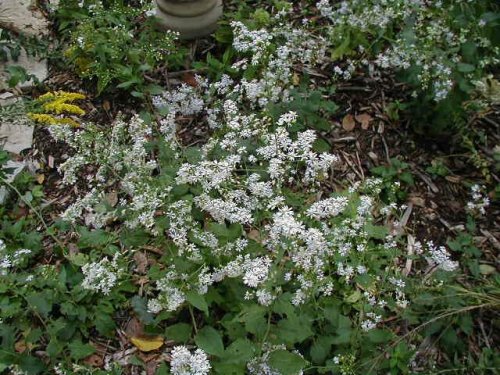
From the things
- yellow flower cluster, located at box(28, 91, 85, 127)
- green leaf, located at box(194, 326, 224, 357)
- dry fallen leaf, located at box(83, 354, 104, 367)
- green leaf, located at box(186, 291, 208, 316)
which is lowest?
dry fallen leaf, located at box(83, 354, 104, 367)

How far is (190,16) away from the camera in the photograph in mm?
4082

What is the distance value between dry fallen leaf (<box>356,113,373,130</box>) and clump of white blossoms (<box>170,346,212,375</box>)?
7.02 ft

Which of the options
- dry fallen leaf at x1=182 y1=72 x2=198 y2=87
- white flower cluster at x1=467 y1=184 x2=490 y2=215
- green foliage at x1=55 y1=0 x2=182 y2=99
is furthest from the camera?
dry fallen leaf at x1=182 y1=72 x2=198 y2=87

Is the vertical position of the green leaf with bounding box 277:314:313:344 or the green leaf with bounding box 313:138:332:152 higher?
the green leaf with bounding box 313:138:332:152

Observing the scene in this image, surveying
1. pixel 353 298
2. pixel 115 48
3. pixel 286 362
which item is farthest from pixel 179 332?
pixel 115 48

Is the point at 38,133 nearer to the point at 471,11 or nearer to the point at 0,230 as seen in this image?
the point at 0,230

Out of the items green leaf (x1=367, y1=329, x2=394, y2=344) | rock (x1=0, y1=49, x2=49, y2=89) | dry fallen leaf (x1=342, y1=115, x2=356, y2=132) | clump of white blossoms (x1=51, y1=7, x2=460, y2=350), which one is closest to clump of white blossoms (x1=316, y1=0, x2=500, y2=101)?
dry fallen leaf (x1=342, y1=115, x2=356, y2=132)

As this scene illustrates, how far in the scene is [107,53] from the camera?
12.4 ft

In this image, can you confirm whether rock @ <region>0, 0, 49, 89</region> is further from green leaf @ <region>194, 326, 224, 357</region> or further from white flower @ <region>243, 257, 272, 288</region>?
white flower @ <region>243, 257, 272, 288</region>

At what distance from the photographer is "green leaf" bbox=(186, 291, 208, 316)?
7.91 ft

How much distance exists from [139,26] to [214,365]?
279 centimetres

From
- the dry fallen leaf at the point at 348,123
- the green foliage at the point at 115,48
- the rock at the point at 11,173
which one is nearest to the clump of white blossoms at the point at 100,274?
→ the rock at the point at 11,173

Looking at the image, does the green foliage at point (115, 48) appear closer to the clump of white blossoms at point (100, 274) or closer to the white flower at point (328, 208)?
the clump of white blossoms at point (100, 274)

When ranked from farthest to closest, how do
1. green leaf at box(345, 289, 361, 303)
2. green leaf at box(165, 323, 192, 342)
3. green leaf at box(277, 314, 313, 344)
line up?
1. green leaf at box(345, 289, 361, 303)
2. green leaf at box(165, 323, 192, 342)
3. green leaf at box(277, 314, 313, 344)
